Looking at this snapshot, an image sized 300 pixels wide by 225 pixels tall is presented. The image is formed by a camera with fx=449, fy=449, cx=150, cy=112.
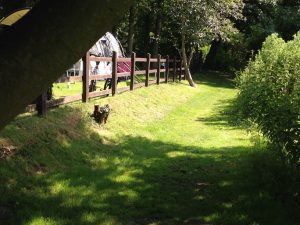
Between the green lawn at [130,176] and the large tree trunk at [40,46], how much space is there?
10.6 feet

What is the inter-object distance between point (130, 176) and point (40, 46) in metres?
5.25

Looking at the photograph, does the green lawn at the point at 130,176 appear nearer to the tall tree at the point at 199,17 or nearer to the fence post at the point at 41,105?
the fence post at the point at 41,105

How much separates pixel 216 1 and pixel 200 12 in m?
1.23

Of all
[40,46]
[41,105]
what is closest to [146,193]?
[41,105]

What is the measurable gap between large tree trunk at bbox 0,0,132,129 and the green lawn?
323cm

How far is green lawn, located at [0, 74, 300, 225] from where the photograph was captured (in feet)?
17.2

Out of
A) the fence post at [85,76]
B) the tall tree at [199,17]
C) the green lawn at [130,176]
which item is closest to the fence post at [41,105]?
the green lawn at [130,176]

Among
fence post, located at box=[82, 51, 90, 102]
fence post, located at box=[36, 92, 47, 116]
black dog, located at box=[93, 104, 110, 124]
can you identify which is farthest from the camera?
fence post, located at box=[82, 51, 90, 102]

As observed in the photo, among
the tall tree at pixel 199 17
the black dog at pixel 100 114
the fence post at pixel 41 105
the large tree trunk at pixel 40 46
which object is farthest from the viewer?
the tall tree at pixel 199 17

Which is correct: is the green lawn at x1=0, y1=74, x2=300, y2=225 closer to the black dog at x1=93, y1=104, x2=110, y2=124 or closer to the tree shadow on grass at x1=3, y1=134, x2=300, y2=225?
the tree shadow on grass at x1=3, y1=134, x2=300, y2=225

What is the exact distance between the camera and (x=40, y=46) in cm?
178

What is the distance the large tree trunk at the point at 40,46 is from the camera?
1.76 m

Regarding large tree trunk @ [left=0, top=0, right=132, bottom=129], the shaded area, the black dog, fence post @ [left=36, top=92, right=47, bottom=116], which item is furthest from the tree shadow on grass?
large tree trunk @ [left=0, top=0, right=132, bottom=129]

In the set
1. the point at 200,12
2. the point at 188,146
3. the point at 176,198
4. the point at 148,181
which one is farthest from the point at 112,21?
the point at 200,12
